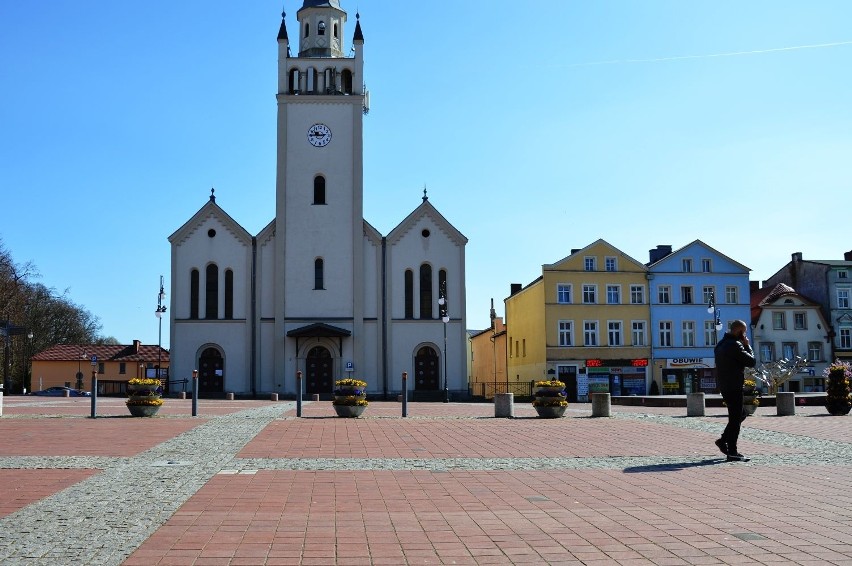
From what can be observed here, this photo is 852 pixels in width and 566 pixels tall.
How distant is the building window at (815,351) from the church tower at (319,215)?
33.4 meters

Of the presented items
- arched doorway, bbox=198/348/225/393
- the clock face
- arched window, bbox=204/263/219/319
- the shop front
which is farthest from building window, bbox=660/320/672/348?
arched window, bbox=204/263/219/319

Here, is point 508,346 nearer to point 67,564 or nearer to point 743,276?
point 743,276

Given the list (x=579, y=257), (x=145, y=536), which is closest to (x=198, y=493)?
(x=145, y=536)

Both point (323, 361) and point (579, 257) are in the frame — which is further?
point (579, 257)

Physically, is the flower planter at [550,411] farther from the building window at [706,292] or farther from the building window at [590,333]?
the building window at [706,292]

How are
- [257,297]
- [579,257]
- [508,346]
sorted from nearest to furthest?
[257,297]
[579,257]
[508,346]

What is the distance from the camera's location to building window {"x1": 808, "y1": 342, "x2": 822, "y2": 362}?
61.2 meters

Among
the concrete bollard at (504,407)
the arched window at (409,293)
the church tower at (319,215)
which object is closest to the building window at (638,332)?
the arched window at (409,293)

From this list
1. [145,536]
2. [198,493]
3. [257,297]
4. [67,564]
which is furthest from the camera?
[257,297]

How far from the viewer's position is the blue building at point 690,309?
57.4 meters

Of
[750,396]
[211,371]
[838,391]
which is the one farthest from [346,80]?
[838,391]

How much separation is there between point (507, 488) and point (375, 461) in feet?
10.6

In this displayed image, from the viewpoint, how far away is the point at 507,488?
32.4 ft

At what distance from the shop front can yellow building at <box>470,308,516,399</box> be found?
14.6 meters
